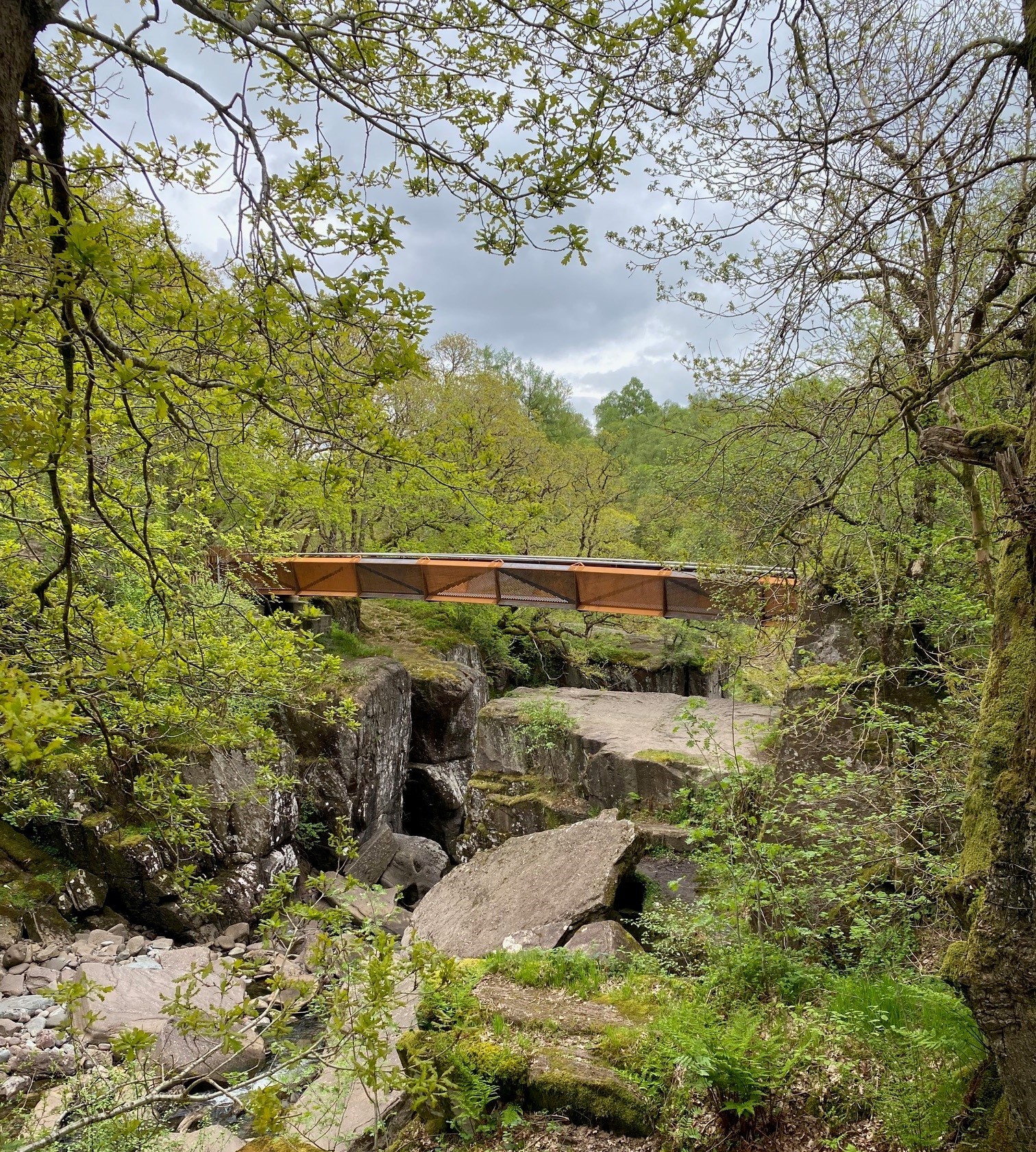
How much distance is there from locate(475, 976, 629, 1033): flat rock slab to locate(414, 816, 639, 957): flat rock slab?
1.10 metres

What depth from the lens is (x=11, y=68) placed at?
1575 mm

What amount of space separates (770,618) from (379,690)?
26.5 feet

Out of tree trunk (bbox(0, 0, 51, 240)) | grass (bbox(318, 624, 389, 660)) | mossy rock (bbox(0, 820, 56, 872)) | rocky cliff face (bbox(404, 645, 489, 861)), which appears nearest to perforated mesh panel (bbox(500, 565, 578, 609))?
rocky cliff face (bbox(404, 645, 489, 861))

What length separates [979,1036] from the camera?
262cm

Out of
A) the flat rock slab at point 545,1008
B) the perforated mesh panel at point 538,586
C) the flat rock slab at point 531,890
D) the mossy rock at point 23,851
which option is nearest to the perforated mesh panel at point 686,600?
the perforated mesh panel at point 538,586

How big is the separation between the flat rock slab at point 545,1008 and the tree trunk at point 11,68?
4096 millimetres

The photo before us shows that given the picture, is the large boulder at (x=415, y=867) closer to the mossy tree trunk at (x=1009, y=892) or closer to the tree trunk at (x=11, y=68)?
the mossy tree trunk at (x=1009, y=892)

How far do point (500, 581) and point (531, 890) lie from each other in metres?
6.68

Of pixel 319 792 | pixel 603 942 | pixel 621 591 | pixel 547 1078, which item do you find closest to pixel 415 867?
pixel 319 792

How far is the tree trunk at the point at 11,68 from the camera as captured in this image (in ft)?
5.05

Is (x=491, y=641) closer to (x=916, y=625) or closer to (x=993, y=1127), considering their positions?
(x=916, y=625)

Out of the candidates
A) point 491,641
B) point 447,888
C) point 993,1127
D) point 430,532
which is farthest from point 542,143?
point 491,641

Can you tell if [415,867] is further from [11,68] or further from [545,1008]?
[11,68]

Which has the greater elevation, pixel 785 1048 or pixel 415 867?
pixel 785 1048
